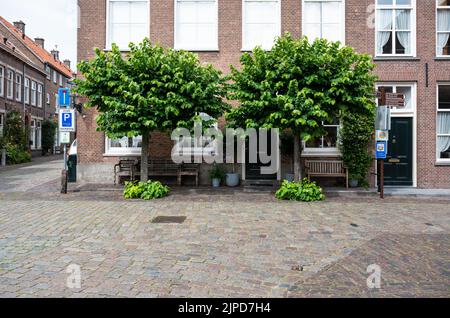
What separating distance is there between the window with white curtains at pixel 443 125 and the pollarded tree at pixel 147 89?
345 inches

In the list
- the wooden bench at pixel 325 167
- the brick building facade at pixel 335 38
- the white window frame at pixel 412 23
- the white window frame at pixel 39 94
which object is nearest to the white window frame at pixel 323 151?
the brick building facade at pixel 335 38

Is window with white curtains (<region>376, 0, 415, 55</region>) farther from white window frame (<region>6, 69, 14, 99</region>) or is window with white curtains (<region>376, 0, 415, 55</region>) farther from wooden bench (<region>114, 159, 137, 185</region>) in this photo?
white window frame (<region>6, 69, 14, 99</region>)

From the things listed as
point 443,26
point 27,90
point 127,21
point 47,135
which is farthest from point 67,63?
point 443,26

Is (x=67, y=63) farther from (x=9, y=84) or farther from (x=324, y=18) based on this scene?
(x=324, y=18)

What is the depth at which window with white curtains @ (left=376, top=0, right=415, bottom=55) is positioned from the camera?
12680 mm

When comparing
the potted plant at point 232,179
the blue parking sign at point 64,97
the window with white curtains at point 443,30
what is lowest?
the potted plant at point 232,179

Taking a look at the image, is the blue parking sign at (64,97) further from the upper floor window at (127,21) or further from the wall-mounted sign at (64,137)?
the upper floor window at (127,21)

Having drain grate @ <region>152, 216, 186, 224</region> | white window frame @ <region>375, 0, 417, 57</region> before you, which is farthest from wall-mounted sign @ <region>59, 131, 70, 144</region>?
white window frame @ <region>375, 0, 417, 57</region>

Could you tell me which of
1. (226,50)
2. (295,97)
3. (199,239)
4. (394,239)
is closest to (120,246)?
(199,239)

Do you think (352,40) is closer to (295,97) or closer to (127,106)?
(295,97)

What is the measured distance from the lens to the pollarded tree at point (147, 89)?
909 cm

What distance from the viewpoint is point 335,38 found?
12727 millimetres

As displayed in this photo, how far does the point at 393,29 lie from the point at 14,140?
23.8 m

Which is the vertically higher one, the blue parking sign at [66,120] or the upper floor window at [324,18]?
the upper floor window at [324,18]
